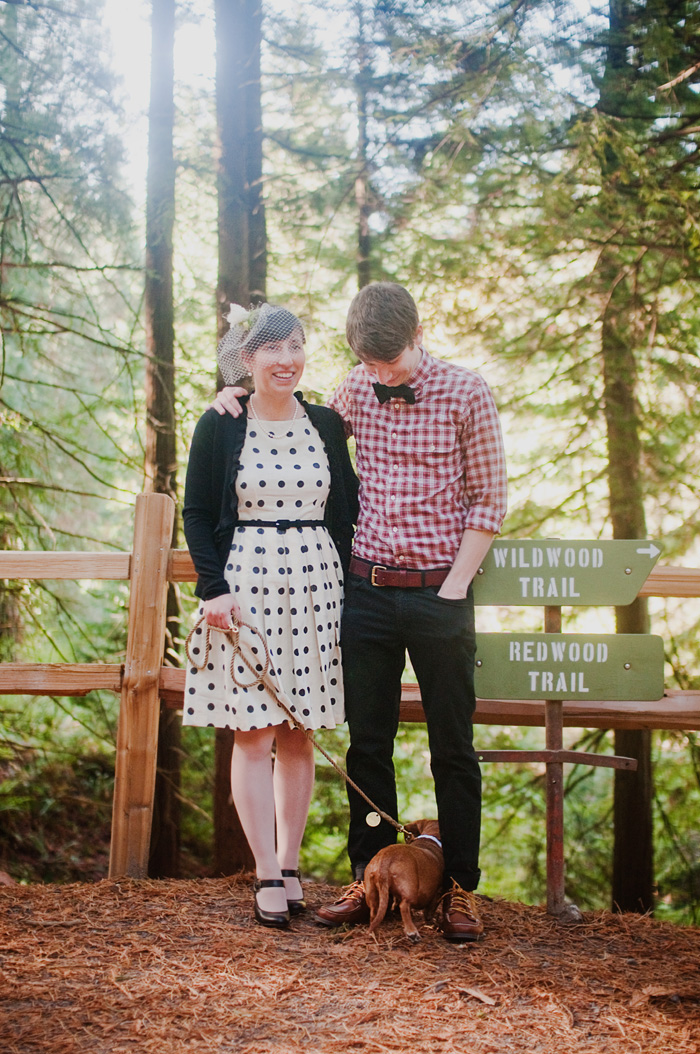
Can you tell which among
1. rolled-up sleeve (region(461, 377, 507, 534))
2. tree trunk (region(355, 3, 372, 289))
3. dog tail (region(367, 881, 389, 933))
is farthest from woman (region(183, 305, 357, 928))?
tree trunk (region(355, 3, 372, 289))

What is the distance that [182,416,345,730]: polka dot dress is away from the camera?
300 cm

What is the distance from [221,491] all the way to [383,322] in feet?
2.72

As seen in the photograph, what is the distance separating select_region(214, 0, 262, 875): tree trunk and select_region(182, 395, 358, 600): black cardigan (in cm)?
286

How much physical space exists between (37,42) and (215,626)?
5.14 m

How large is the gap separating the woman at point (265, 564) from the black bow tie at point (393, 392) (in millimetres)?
245

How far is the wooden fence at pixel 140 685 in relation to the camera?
3672mm

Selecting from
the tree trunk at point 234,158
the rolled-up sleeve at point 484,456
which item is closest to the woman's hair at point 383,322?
the rolled-up sleeve at point 484,456

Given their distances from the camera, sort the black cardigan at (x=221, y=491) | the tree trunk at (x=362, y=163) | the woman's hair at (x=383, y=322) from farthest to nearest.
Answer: the tree trunk at (x=362, y=163) < the black cardigan at (x=221, y=491) < the woman's hair at (x=383, y=322)

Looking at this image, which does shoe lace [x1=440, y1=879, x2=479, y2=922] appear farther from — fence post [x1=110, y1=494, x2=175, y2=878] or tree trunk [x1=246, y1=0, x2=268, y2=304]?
tree trunk [x1=246, y1=0, x2=268, y2=304]

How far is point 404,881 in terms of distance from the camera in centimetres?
284

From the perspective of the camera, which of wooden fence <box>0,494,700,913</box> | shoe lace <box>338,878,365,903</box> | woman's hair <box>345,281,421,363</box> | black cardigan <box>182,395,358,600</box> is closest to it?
woman's hair <box>345,281,421,363</box>

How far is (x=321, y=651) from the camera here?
3059 millimetres

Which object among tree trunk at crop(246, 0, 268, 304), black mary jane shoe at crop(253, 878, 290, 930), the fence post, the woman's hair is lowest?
black mary jane shoe at crop(253, 878, 290, 930)

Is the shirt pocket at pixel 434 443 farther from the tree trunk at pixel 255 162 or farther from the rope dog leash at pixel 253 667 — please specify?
the tree trunk at pixel 255 162
